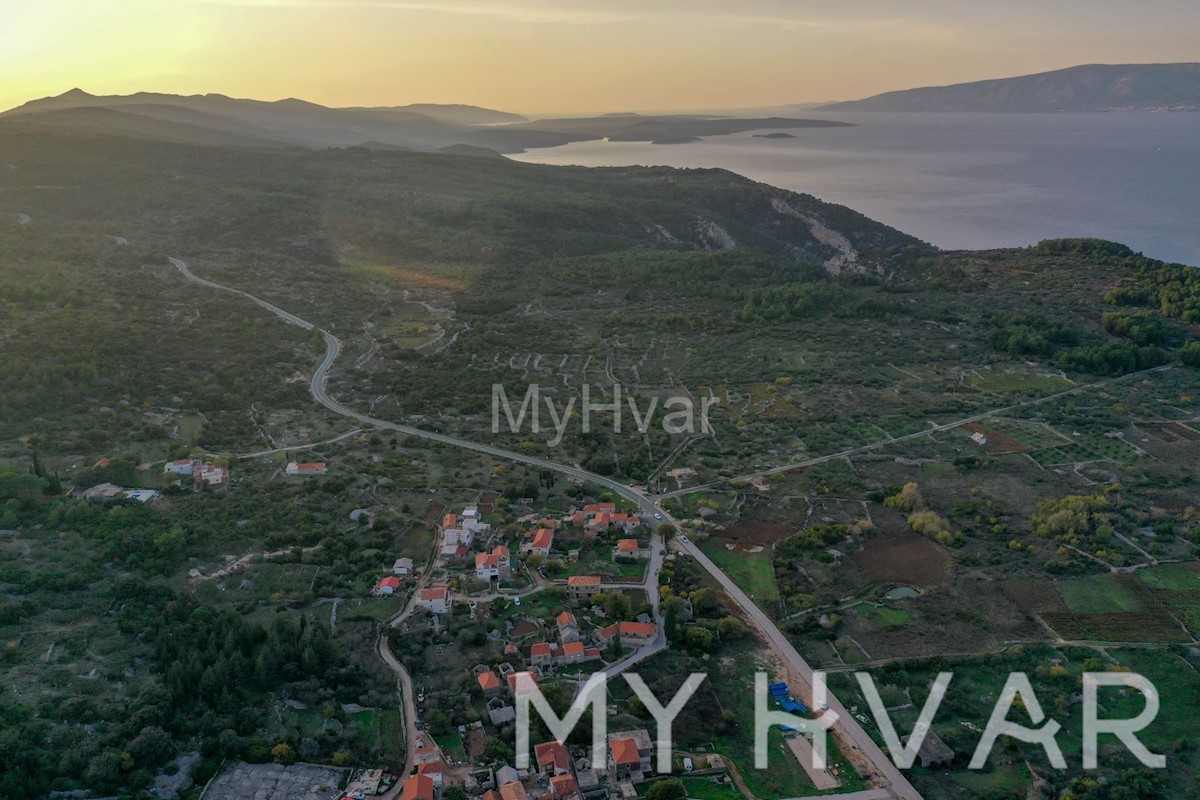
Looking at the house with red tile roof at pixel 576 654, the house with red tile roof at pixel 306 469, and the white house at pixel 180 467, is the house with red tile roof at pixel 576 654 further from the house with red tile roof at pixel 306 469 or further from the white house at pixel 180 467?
the white house at pixel 180 467

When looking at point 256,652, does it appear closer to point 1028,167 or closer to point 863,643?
point 863,643

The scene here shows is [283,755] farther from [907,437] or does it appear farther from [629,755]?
[907,437]

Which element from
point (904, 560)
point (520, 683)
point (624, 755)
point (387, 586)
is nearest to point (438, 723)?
point (520, 683)

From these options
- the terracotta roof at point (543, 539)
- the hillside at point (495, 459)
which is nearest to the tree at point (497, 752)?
the hillside at point (495, 459)

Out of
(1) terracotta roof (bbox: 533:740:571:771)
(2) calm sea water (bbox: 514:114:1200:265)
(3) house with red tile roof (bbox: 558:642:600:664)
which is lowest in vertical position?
(1) terracotta roof (bbox: 533:740:571:771)

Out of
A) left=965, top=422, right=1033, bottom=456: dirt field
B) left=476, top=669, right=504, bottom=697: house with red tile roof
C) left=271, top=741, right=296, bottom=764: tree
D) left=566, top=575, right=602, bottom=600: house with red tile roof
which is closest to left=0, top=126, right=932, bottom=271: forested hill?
left=965, top=422, right=1033, bottom=456: dirt field

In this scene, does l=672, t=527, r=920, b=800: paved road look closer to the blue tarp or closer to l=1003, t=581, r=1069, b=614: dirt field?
the blue tarp
